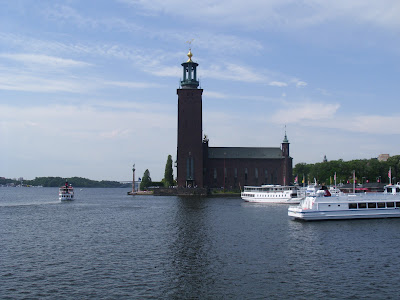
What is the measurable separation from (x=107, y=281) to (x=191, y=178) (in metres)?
111

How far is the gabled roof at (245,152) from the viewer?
15375cm

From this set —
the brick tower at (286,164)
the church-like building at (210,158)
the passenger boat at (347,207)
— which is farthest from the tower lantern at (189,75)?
the passenger boat at (347,207)

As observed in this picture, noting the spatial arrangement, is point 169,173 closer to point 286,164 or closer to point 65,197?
point 286,164

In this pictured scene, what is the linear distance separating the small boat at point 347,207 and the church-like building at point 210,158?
258 ft

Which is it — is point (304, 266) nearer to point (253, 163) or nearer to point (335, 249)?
point (335, 249)

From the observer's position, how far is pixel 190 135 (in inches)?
5453

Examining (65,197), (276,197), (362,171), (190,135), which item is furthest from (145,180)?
(362,171)

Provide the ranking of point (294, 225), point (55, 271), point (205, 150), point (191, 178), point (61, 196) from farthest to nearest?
point (205, 150) < point (191, 178) < point (61, 196) < point (294, 225) < point (55, 271)

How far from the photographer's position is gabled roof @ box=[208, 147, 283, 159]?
504 ft

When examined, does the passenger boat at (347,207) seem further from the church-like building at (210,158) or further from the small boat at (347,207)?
the church-like building at (210,158)

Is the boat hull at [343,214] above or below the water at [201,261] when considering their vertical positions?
above

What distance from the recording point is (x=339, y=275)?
2848 centimetres

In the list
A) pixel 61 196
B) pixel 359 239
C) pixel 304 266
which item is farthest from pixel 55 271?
pixel 61 196

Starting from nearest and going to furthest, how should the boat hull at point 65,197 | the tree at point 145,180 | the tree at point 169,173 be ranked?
the boat hull at point 65,197 < the tree at point 169,173 < the tree at point 145,180
